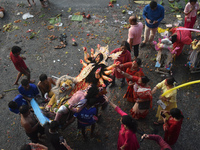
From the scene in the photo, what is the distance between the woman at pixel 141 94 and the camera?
4.32m

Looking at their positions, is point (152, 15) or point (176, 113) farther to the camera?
point (152, 15)

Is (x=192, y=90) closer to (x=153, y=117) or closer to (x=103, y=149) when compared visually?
(x=153, y=117)

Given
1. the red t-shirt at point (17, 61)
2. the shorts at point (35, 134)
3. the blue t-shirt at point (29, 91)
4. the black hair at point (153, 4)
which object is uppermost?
the black hair at point (153, 4)

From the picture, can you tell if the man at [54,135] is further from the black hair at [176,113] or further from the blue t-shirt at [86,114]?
the black hair at [176,113]

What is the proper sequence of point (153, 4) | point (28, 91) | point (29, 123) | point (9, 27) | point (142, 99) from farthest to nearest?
1. point (9, 27)
2. point (153, 4)
3. point (28, 91)
4. point (142, 99)
5. point (29, 123)

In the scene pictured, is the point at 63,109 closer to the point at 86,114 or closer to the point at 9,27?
the point at 86,114

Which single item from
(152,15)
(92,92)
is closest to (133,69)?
(92,92)

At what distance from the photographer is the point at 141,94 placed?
14.3 ft

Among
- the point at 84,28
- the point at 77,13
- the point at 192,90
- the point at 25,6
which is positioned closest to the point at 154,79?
the point at 192,90

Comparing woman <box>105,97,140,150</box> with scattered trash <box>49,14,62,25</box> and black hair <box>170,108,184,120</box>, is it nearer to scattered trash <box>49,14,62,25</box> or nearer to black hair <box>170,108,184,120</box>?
black hair <box>170,108,184,120</box>

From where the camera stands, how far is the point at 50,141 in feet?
11.6

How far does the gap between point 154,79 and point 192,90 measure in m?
1.19

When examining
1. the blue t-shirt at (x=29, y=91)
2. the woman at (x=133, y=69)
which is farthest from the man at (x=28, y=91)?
the woman at (x=133, y=69)

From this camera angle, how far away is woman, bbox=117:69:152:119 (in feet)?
14.2
